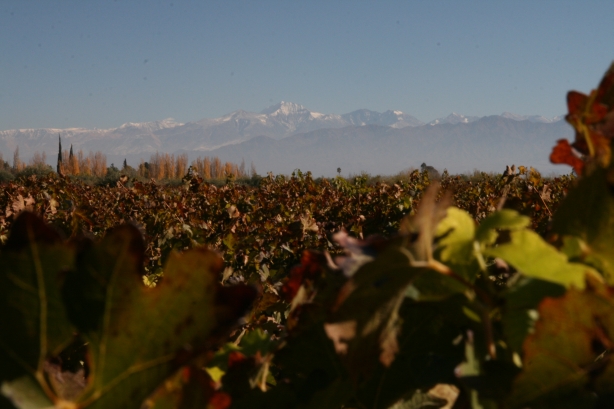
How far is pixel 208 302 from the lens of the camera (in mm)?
501

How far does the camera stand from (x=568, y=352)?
472 mm

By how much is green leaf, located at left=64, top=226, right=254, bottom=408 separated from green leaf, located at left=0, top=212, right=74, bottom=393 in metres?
0.02

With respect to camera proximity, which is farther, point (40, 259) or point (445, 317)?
point (445, 317)

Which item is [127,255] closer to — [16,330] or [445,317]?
[16,330]

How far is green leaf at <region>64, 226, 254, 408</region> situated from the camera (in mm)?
498

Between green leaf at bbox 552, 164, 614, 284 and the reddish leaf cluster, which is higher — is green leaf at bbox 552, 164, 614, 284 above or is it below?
below

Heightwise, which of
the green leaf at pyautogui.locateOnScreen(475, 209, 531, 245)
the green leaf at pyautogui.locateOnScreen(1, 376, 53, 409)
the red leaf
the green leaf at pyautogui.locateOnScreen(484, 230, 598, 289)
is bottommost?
the green leaf at pyautogui.locateOnScreen(1, 376, 53, 409)

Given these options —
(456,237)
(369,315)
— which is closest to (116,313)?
(369,315)

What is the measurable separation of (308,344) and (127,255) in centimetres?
29

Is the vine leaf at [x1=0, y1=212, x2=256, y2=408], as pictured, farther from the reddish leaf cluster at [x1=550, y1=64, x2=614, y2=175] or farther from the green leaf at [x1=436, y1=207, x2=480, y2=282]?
the reddish leaf cluster at [x1=550, y1=64, x2=614, y2=175]

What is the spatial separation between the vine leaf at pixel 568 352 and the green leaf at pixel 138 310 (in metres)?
0.26

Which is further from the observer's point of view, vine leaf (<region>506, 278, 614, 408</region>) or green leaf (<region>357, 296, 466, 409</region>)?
green leaf (<region>357, 296, 466, 409</region>)

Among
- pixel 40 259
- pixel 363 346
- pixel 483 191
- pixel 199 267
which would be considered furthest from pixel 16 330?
pixel 483 191

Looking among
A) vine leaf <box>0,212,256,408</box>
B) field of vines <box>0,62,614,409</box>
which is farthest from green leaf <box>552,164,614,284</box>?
vine leaf <box>0,212,256,408</box>
